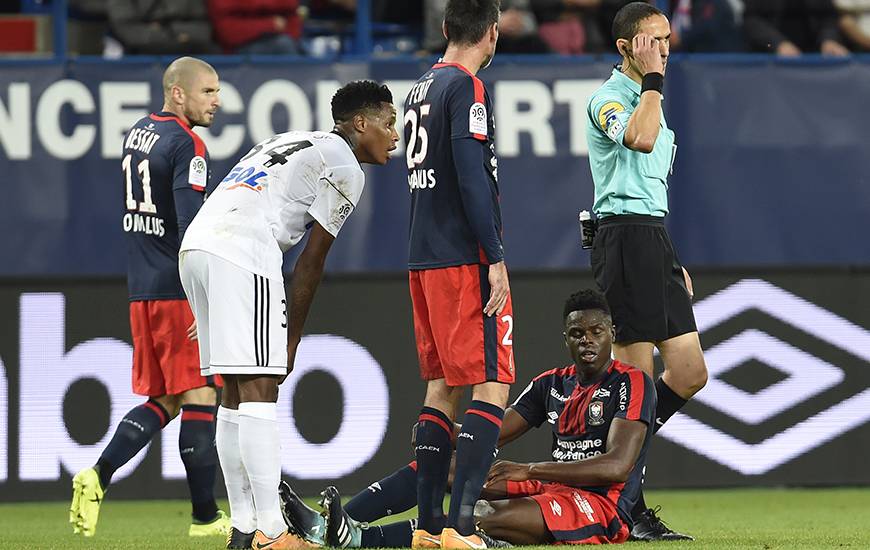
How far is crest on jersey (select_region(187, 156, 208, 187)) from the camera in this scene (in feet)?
22.9

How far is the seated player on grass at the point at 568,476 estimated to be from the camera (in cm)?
574

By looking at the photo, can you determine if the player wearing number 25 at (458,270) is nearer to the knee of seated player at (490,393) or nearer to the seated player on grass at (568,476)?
the knee of seated player at (490,393)

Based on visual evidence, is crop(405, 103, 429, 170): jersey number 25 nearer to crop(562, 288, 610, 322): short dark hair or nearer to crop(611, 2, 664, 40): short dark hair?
crop(562, 288, 610, 322): short dark hair

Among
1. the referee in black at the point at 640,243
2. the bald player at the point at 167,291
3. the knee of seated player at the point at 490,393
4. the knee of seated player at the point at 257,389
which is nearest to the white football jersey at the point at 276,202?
the knee of seated player at the point at 257,389

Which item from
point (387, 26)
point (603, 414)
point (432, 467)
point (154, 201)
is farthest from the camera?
point (387, 26)

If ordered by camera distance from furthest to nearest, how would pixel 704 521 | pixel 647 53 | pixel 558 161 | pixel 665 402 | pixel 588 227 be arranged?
pixel 558 161
pixel 704 521
pixel 588 227
pixel 665 402
pixel 647 53

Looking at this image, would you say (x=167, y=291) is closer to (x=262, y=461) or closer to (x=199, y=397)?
(x=199, y=397)

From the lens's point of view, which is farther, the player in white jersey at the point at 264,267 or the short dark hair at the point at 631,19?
the short dark hair at the point at 631,19

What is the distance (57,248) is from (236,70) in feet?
5.19

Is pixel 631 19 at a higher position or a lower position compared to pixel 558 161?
higher

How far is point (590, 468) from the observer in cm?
580

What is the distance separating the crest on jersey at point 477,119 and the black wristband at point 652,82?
0.81 metres

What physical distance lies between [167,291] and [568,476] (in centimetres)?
238

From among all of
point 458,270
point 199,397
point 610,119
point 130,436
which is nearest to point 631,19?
point 610,119
